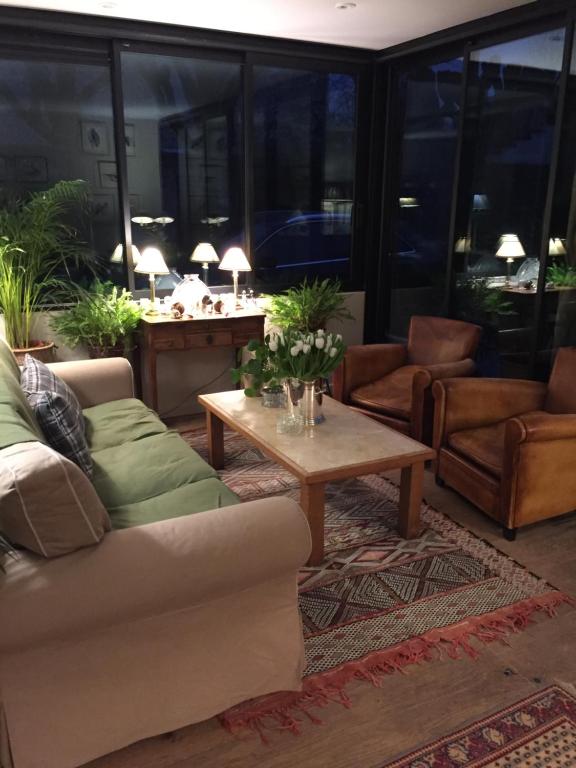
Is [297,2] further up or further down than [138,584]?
further up

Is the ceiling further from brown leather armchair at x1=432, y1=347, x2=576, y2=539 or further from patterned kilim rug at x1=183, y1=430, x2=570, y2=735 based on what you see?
patterned kilim rug at x1=183, y1=430, x2=570, y2=735

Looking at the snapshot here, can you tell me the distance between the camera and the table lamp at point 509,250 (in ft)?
13.5

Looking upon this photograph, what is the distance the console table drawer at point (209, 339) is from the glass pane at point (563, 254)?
1.99 metres

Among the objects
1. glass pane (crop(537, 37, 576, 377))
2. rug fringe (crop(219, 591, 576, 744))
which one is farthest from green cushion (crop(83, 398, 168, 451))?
glass pane (crop(537, 37, 576, 377))

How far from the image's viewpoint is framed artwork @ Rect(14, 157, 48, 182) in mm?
4086

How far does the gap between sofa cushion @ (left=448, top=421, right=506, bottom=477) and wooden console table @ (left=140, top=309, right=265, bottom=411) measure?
5.59 feet

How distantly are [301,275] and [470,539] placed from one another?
2.82m

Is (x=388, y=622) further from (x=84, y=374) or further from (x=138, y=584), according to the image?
(x=84, y=374)

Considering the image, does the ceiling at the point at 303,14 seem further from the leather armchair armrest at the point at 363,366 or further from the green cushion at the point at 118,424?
the green cushion at the point at 118,424

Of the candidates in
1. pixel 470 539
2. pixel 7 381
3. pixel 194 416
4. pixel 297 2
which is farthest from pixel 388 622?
pixel 297 2

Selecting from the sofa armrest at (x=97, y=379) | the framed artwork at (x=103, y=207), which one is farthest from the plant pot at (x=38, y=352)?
the framed artwork at (x=103, y=207)

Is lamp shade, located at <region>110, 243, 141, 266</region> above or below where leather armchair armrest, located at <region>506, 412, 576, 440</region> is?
above

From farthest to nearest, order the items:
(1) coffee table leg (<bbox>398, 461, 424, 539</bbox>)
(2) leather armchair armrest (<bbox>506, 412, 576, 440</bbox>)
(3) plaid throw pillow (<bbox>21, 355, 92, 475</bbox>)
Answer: (1) coffee table leg (<bbox>398, 461, 424, 539</bbox>)
(2) leather armchair armrest (<bbox>506, 412, 576, 440</bbox>)
(3) plaid throw pillow (<bbox>21, 355, 92, 475</bbox>)

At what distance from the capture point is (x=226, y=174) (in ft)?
15.6
